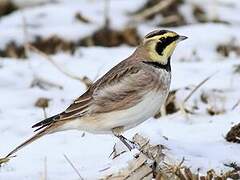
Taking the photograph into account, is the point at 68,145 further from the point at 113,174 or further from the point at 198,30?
the point at 198,30

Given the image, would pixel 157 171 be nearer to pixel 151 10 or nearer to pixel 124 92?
pixel 124 92

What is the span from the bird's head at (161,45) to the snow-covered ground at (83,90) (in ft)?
1.88

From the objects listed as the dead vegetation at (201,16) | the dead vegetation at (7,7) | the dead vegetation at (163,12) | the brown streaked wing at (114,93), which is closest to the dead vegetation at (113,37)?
the dead vegetation at (163,12)

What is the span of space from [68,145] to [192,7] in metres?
5.29

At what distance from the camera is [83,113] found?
595 cm

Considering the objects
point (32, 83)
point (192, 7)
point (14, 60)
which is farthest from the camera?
point (192, 7)

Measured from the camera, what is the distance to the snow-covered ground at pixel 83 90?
19.2 feet

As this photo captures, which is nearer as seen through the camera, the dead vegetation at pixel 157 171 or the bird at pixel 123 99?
the dead vegetation at pixel 157 171

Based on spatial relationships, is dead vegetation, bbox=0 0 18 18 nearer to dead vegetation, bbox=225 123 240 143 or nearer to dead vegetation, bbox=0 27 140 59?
dead vegetation, bbox=0 27 140 59

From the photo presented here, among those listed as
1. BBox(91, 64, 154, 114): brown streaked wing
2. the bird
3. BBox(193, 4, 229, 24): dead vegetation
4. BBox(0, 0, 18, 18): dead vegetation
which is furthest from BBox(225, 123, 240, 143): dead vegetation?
BBox(0, 0, 18, 18): dead vegetation

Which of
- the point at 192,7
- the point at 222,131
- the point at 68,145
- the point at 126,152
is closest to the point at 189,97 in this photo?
the point at 222,131

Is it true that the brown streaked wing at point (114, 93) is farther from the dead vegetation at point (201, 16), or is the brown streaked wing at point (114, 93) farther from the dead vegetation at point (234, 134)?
the dead vegetation at point (201, 16)

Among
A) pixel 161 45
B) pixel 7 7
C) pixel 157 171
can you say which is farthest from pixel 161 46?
pixel 7 7

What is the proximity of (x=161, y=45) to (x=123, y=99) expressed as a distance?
55 centimetres
